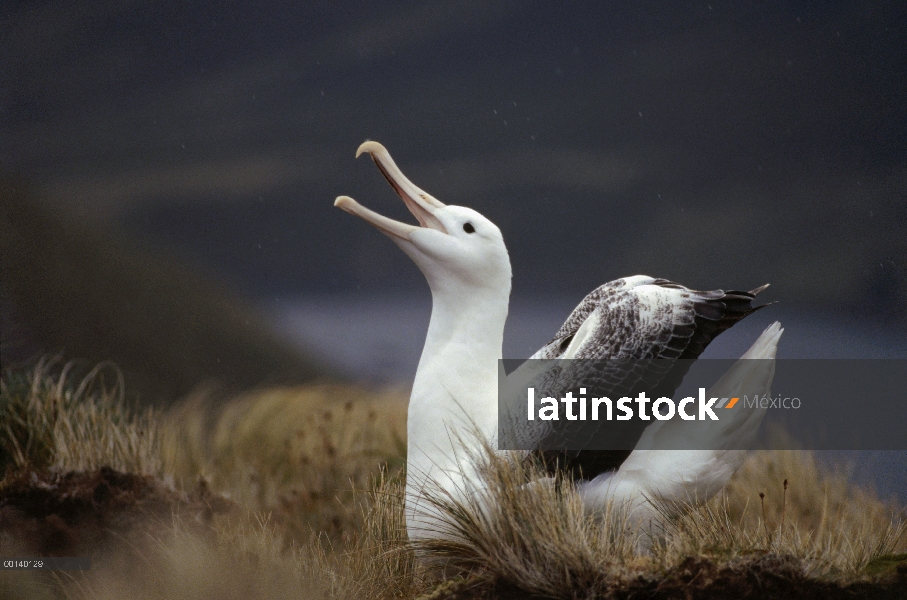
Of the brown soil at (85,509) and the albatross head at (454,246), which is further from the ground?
the albatross head at (454,246)

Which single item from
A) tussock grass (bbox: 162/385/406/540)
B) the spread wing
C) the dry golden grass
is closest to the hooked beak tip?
the spread wing

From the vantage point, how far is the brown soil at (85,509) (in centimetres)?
391

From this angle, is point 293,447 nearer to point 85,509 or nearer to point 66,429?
point 66,429

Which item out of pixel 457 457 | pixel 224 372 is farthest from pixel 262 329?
pixel 457 457

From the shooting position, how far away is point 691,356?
277cm

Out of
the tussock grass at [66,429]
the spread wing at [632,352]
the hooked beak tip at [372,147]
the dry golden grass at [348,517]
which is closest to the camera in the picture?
the dry golden grass at [348,517]

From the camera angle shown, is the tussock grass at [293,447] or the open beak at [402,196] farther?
the tussock grass at [293,447]

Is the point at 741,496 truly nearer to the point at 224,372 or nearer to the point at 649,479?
the point at 649,479

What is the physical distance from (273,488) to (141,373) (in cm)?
171

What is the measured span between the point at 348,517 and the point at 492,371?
164 cm

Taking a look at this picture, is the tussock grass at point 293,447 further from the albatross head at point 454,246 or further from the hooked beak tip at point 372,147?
the hooked beak tip at point 372,147

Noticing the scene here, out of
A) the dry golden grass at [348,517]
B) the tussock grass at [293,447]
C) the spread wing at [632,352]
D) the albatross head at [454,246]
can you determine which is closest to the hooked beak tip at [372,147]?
the albatross head at [454,246]

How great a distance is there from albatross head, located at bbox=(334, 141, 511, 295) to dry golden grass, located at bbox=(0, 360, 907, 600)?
62 centimetres

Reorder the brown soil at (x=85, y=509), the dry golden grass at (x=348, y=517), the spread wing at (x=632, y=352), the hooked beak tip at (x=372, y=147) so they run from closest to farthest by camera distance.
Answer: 1. the dry golden grass at (x=348, y=517)
2. the spread wing at (x=632, y=352)
3. the hooked beak tip at (x=372, y=147)
4. the brown soil at (x=85, y=509)
